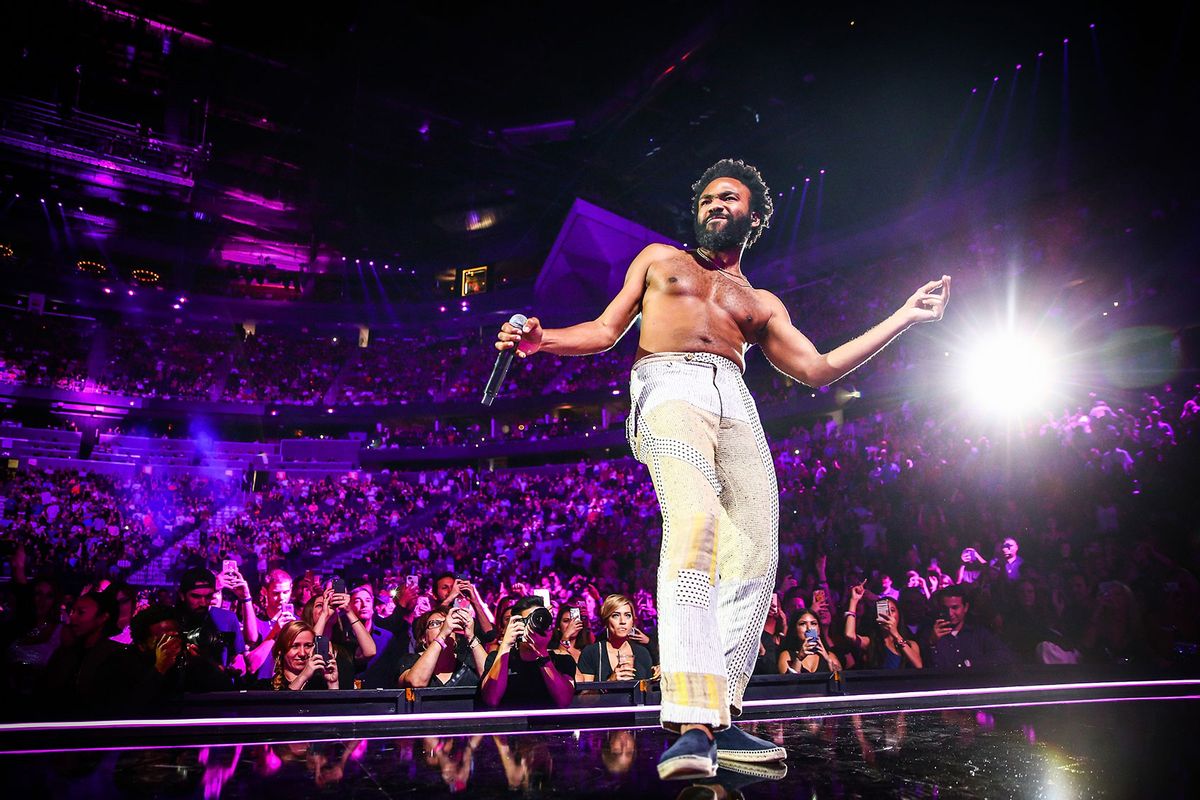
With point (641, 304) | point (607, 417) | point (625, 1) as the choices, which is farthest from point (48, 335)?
point (641, 304)

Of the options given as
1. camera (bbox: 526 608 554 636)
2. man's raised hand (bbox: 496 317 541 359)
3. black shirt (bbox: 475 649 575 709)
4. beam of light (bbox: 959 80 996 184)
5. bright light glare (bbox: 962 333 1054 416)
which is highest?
beam of light (bbox: 959 80 996 184)

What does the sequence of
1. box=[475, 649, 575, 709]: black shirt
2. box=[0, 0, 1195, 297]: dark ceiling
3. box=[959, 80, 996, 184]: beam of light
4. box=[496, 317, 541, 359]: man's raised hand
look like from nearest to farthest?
box=[496, 317, 541, 359]: man's raised hand, box=[475, 649, 575, 709]: black shirt, box=[0, 0, 1195, 297]: dark ceiling, box=[959, 80, 996, 184]: beam of light

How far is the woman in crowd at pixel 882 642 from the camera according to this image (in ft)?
16.0

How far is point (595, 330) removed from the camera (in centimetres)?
219

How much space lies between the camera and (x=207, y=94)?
19.4 meters

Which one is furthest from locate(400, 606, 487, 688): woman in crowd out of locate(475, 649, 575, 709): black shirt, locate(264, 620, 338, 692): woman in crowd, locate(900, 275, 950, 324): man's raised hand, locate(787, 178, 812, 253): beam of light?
locate(787, 178, 812, 253): beam of light

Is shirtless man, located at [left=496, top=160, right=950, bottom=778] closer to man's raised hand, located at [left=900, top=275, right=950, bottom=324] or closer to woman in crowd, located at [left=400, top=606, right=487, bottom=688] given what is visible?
man's raised hand, located at [left=900, top=275, right=950, bottom=324]

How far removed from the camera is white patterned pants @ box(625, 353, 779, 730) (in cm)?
176

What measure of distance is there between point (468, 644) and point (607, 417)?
74.1ft

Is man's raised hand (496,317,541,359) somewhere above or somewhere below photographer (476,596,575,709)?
above

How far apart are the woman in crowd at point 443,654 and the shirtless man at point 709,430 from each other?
6.27 ft

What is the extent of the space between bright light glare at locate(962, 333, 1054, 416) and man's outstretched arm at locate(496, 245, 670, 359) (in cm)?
978

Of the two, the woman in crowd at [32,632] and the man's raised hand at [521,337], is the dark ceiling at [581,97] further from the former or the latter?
the woman in crowd at [32,632]

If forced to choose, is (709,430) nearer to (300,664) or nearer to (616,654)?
Result: (616,654)
